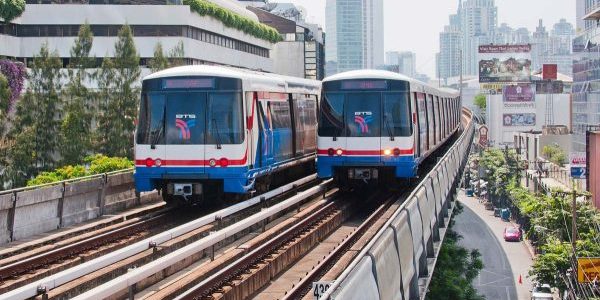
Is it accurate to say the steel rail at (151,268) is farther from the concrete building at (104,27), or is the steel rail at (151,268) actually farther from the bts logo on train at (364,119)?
the concrete building at (104,27)

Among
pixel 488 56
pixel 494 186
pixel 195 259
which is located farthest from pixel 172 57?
pixel 488 56

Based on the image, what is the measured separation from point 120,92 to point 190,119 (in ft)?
76.1

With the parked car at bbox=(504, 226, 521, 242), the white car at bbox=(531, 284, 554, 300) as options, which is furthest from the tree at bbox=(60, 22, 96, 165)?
the parked car at bbox=(504, 226, 521, 242)

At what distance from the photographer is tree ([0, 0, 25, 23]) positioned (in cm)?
4878

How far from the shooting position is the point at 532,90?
124 metres

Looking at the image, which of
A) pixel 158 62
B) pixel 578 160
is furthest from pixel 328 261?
pixel 578 160

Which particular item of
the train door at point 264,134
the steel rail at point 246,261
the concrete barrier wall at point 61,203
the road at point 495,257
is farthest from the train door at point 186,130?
the road at point 495,257

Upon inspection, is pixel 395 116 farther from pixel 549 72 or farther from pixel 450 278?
pixel 549 72

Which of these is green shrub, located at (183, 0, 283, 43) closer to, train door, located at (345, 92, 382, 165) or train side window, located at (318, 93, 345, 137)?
train side window, located at (318, 93, 345, 137)

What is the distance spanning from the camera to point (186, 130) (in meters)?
19.0

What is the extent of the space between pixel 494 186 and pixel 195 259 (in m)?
88.0

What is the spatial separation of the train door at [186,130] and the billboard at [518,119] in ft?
363

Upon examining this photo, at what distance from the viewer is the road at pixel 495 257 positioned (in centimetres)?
5859

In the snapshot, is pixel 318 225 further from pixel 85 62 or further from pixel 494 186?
pixel 494 186
